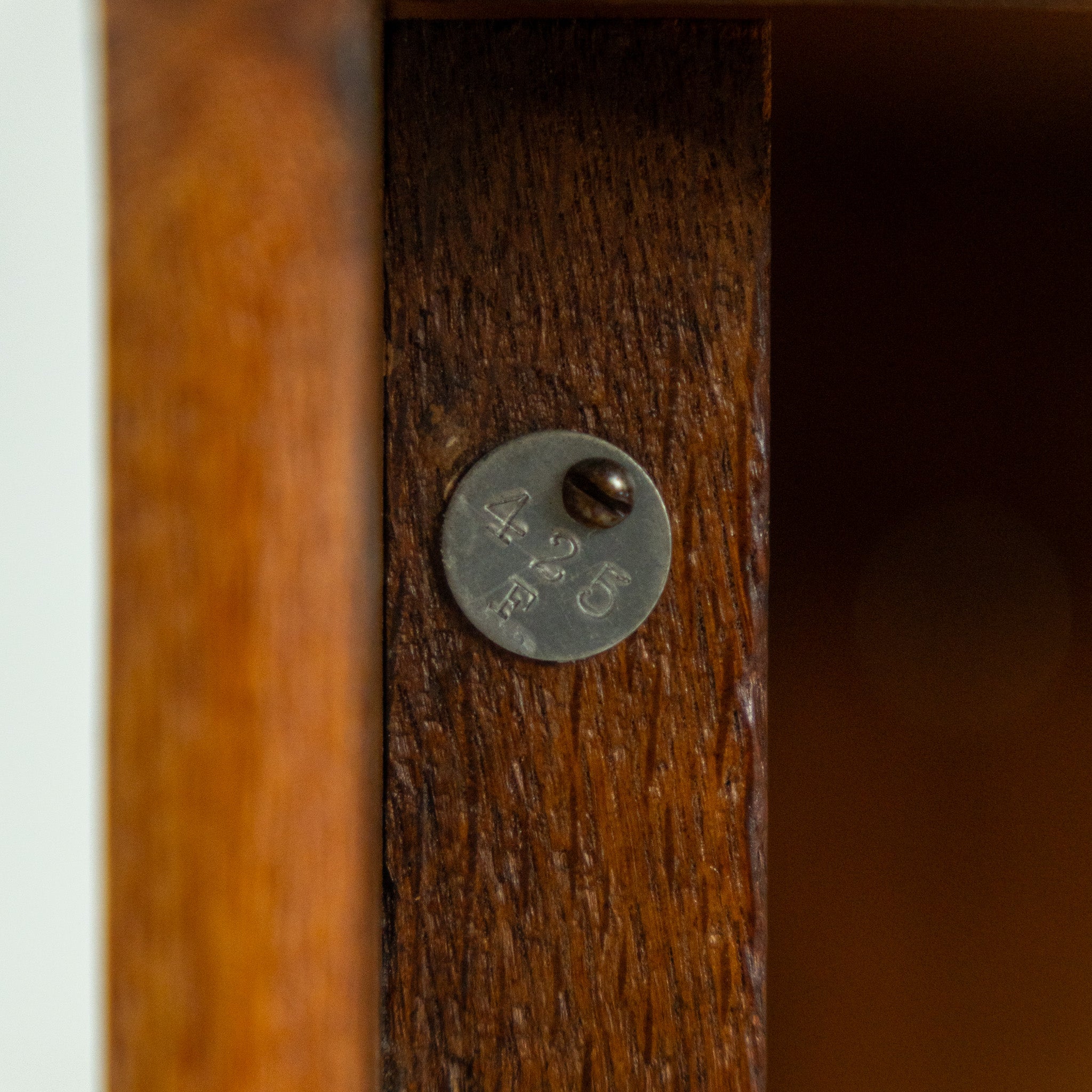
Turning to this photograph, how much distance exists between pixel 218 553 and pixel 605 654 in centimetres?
14

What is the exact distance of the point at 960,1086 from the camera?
536mm

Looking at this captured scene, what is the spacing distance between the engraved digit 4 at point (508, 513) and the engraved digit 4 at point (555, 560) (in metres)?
0.01

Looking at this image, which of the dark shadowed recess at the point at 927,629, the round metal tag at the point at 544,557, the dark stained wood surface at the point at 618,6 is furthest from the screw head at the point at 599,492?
the dark shadowed recess at the point at 927,629

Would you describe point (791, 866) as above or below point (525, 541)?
below

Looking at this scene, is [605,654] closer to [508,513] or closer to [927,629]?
[508,513]

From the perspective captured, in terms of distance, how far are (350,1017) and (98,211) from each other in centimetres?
21

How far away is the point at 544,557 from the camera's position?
325mm

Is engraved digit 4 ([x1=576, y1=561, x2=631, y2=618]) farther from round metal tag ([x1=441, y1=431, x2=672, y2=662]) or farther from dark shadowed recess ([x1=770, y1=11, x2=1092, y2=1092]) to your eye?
dark shadowed recess ([x1=770, y1=11, x2=1092, y2=1092])

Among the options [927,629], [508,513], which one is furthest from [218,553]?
[927,629]

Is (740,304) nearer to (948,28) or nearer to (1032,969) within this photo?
(948,28)

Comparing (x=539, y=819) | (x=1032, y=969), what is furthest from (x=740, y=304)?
(x=1032, y=969)

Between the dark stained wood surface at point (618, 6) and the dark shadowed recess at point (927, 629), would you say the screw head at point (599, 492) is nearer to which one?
the dark stained wood surface at point (618, 6)

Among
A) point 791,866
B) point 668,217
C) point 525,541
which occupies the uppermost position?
point 668,217

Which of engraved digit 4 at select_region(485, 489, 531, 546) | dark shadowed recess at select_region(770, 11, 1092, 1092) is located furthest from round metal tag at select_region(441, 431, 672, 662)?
dark shadowed recess at select_region(770, 11, 1092, 1092)
